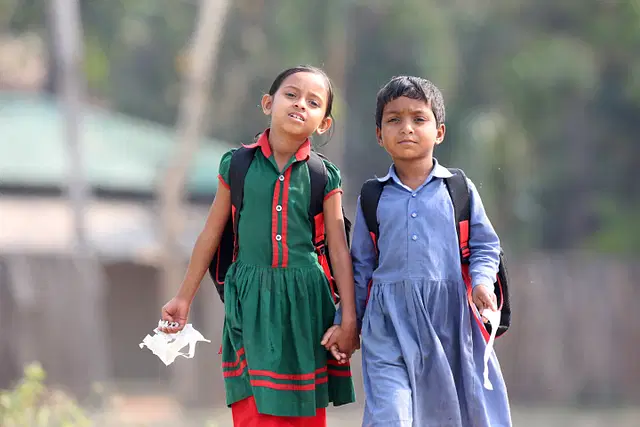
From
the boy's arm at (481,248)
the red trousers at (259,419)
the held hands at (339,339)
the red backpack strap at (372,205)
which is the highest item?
the red backpack strap at (372,205)

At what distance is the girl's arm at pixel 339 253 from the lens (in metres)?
4.10

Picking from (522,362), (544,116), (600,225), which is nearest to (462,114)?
(544,116)

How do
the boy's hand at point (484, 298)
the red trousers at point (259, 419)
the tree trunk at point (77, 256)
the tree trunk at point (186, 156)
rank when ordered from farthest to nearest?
the tree trunk at point (186, 156)
the tree trunk at point (77, 256)
the red trousers at point (259, 419)
the boy's hand at point (484, 298)

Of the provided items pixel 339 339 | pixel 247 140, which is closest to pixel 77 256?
pixel 247 140

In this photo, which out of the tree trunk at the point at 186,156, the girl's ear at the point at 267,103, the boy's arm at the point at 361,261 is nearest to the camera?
the boy's arm at the point at 361,261

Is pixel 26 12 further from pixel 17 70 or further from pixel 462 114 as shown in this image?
pixel 462 114

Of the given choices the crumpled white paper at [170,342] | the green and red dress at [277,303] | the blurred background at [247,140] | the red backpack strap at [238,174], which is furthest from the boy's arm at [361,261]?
the blurred background at [247,140]

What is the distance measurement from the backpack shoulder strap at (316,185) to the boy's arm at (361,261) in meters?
0.17

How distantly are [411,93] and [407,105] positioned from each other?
0.05 m

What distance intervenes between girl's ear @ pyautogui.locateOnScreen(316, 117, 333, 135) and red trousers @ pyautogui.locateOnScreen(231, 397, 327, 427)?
3.40 feet

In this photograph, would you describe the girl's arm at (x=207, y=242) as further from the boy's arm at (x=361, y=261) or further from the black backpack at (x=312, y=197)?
the boy's arm at (x=361, y=261)

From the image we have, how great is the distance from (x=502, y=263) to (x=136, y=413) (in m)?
11.3

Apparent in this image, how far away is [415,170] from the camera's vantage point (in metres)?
4.19

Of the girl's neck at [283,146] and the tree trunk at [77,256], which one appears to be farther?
the tree trunk at [77,256]
